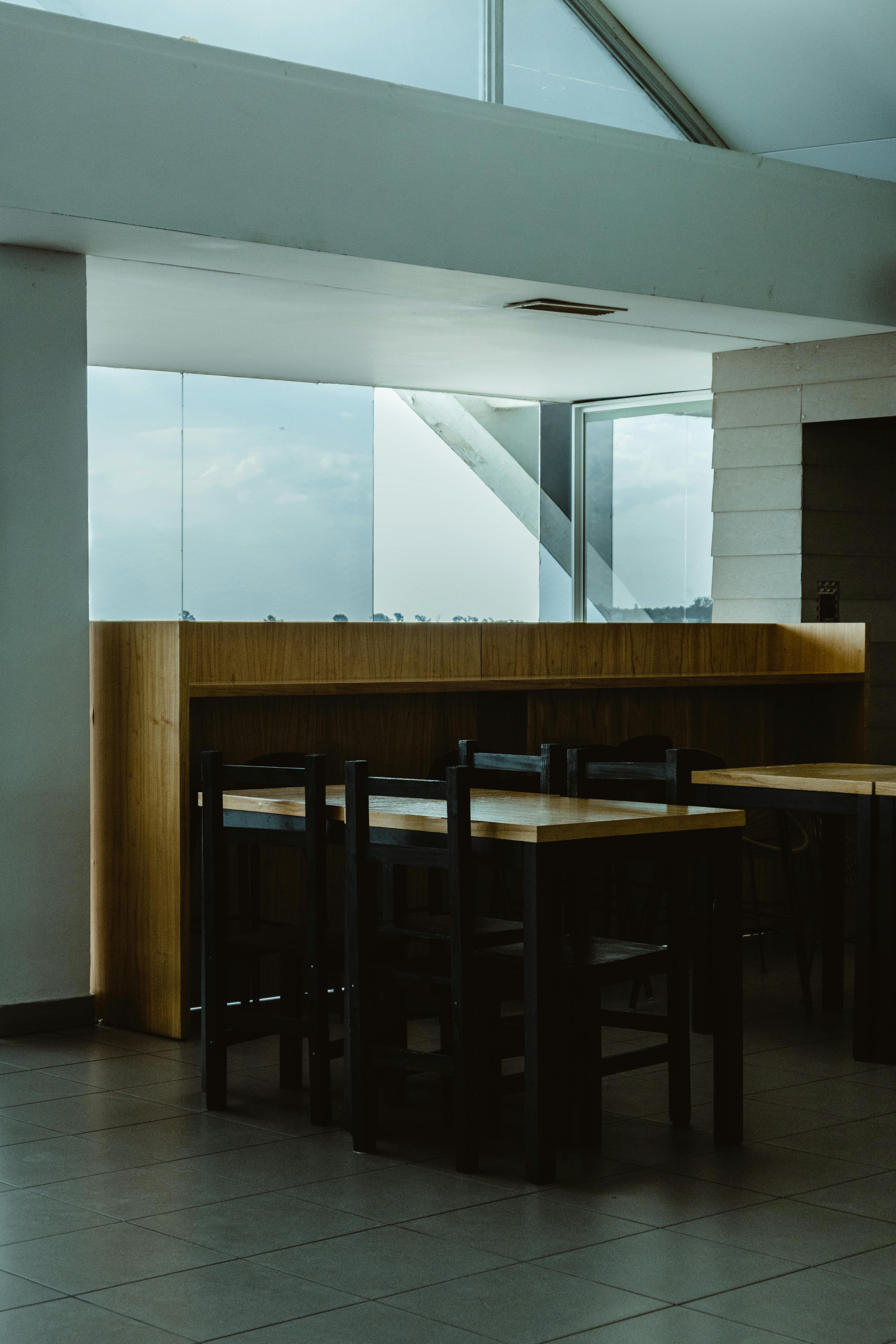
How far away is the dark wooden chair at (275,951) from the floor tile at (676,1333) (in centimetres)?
151

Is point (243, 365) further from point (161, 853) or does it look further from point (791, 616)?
point (161, 853)

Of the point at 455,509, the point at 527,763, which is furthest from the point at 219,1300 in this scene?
the point at 455,509

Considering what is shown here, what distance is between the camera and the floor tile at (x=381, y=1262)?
315 cm

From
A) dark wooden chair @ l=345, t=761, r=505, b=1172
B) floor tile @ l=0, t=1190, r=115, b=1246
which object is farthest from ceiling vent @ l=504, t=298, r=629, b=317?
floor tile @ l=0, t=1190, r=115, b=1246

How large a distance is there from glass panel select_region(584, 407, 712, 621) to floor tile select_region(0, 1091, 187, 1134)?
202 inches

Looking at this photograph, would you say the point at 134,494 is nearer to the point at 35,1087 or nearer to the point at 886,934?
the point at 35,1087

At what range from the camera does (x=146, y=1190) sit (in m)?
3.74

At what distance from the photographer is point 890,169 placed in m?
7.24

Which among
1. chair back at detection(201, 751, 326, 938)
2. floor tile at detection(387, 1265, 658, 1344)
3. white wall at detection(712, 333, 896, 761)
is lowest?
floor tile at detection(387, 1265, 658, 1344)

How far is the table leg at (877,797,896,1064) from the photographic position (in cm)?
498

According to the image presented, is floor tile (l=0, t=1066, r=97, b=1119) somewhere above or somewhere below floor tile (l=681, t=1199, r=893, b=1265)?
below

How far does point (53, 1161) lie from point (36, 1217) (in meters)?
0.44

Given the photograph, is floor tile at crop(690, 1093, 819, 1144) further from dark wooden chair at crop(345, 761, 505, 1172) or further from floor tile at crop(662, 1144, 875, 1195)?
dark wooden chair at crop(345, 761, 505, 1172)

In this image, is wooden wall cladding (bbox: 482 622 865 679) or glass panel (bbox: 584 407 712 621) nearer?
wooden wall cladding (bbox: 482 622 865 679)
